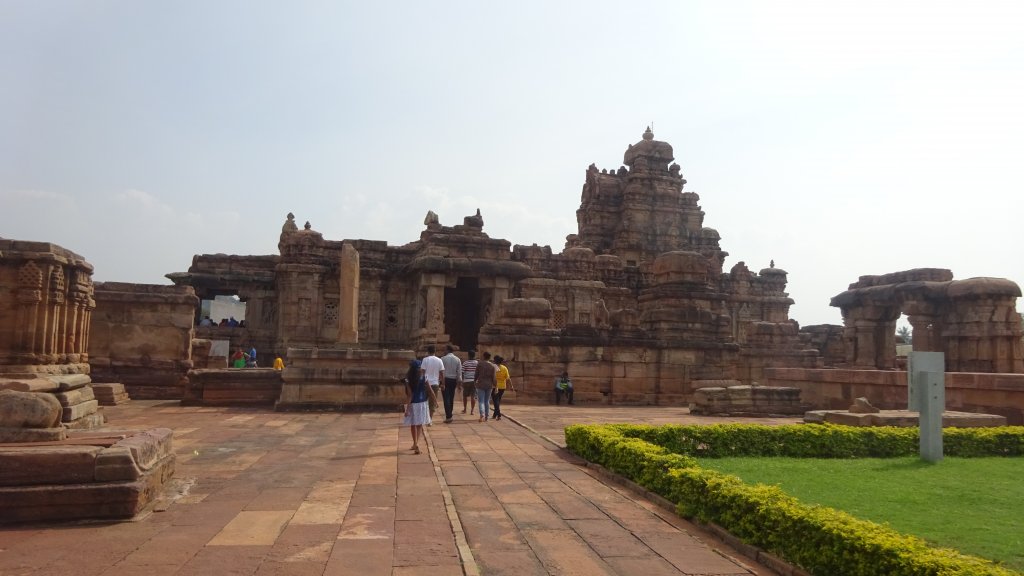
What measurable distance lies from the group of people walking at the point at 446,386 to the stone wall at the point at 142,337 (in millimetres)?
7200

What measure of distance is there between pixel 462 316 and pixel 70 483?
23.3m

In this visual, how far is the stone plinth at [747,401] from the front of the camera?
637 inches

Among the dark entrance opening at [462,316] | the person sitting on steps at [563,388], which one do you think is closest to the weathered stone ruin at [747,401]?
the person sitting on steps at [563,388]

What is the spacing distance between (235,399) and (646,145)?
2791cm

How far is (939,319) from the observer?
20.7m

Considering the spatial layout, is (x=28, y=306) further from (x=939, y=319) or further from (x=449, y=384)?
(x=939, y=319)

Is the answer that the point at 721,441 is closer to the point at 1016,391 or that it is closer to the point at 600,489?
the point at 600,489

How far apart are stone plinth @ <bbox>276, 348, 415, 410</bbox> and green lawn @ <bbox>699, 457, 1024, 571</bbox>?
8035 mm

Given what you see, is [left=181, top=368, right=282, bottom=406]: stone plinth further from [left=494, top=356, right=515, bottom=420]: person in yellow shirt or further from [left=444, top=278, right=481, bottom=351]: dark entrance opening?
[left=444, top=278, right=481, bottom=351]: dark entrance opening

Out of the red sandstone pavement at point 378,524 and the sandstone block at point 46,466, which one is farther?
the sandstone block at point 46,466

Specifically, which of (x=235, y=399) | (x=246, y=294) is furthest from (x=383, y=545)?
Result: (x=246, y=294)

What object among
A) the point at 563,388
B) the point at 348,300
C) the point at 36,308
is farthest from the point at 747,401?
the point at 36,308

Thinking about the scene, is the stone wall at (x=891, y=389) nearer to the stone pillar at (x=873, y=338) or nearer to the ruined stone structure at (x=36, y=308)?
the stone pillar at (x=873, y=338)

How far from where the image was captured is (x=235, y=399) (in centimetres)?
1566
